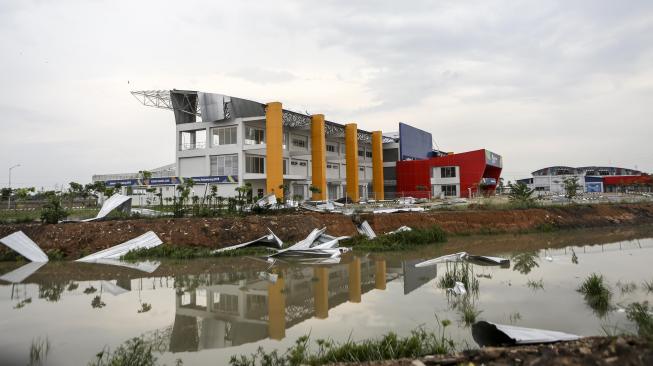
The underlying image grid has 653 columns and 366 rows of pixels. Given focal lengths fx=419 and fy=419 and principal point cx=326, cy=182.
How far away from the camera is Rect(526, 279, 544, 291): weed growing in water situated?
9.66m

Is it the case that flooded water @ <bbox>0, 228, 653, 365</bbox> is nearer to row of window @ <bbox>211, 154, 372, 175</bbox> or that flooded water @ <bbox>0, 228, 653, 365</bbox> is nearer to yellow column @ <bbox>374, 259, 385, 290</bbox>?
yellow column @ <bbox>374, 259, 385, 290</bbox>

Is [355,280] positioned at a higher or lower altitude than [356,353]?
lower

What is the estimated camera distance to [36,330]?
24.2 ft

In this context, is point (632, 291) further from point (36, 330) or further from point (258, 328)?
point (36, 330)

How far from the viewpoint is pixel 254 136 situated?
38.8 metres

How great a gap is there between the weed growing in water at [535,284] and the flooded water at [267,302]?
4 cm

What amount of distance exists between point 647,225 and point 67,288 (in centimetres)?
3336

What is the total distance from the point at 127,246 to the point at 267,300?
31.6ft

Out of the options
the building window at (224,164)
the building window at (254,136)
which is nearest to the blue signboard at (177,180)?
the building window at (224,164)

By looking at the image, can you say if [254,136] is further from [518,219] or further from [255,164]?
[518,219]

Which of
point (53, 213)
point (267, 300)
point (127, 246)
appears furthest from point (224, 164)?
point (267, 300)

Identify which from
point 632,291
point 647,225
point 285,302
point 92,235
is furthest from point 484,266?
point 647,225

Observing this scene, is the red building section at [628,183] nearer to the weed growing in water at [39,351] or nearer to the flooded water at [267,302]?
the flooded water at [267,302]

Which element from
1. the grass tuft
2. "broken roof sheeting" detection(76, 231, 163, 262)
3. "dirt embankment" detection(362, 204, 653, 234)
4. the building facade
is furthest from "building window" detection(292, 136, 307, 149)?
the building facade
